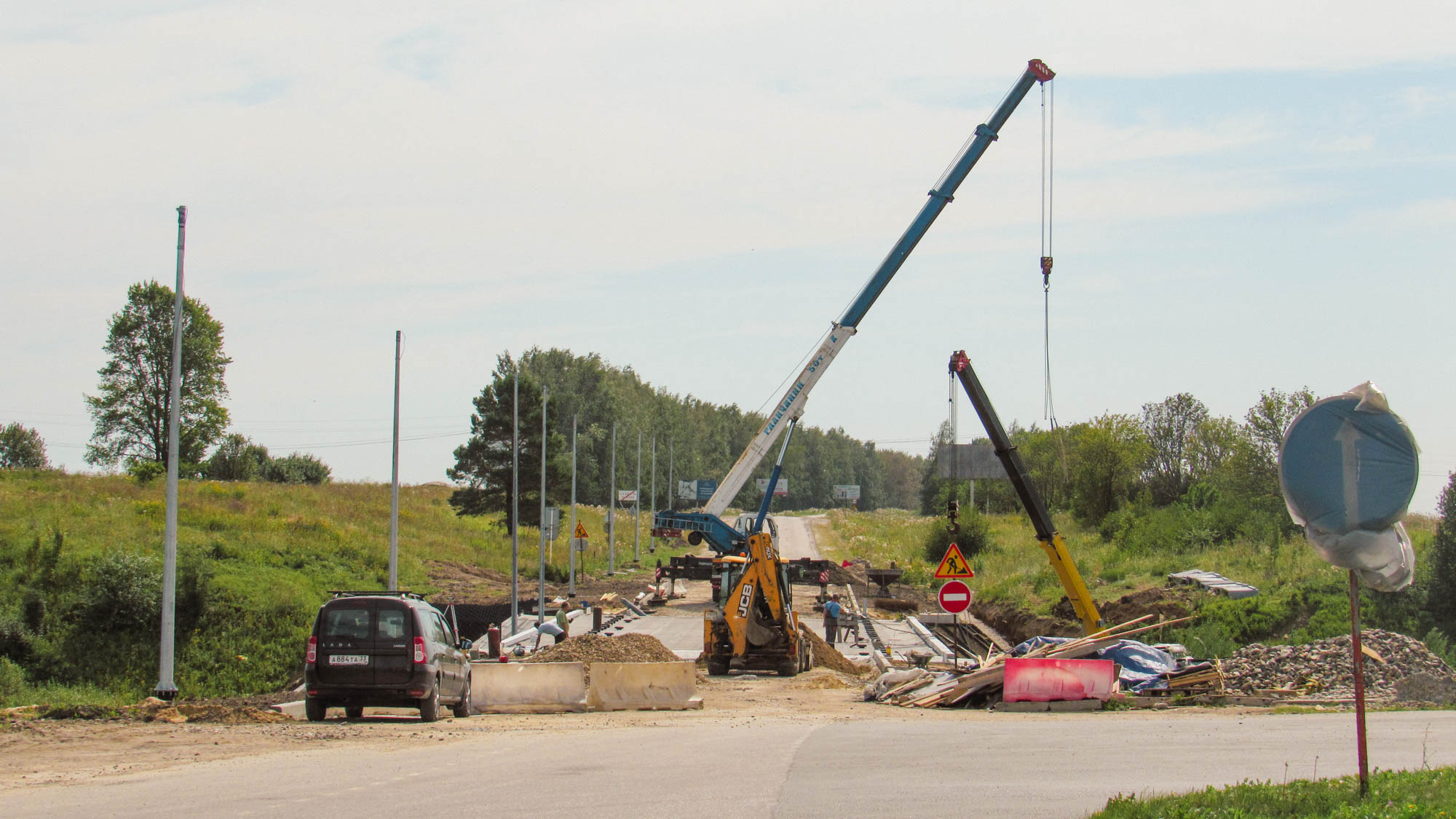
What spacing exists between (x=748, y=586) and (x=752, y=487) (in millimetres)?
114405

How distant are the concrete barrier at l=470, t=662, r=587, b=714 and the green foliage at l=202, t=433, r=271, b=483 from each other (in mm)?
73525

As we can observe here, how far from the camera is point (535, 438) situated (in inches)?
2665

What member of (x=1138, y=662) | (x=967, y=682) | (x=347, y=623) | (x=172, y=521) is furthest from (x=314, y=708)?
(x=1138, y=662)

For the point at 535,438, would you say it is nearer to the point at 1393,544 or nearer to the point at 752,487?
the point at 1393,544

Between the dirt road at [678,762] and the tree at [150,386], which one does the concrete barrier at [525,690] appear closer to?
the dirt road at [678,762]

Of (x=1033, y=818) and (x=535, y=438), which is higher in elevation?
(x=535, y=438)

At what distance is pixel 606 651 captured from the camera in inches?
954

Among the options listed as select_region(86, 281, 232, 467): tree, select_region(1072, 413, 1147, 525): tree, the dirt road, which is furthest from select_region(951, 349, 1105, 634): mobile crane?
select_region(86, 281, 232, 467): tree

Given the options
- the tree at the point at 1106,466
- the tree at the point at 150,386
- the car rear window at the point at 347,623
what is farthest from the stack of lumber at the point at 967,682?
the tree at the point at 150,386

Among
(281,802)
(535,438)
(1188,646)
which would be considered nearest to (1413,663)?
(1188,646)

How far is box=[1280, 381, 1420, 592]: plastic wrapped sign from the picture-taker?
7.86 m

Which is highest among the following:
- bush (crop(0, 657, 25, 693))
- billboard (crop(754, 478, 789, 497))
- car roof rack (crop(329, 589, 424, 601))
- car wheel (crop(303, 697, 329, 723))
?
billboard (crop(754, 478, 789, 497))

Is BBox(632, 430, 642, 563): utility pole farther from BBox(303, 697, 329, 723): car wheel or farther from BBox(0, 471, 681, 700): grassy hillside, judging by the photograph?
BBox(303, 697, 329, 723): car wheel

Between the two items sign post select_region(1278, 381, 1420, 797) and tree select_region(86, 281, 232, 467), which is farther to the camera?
tree select_region(86, 281, 232, 467)
